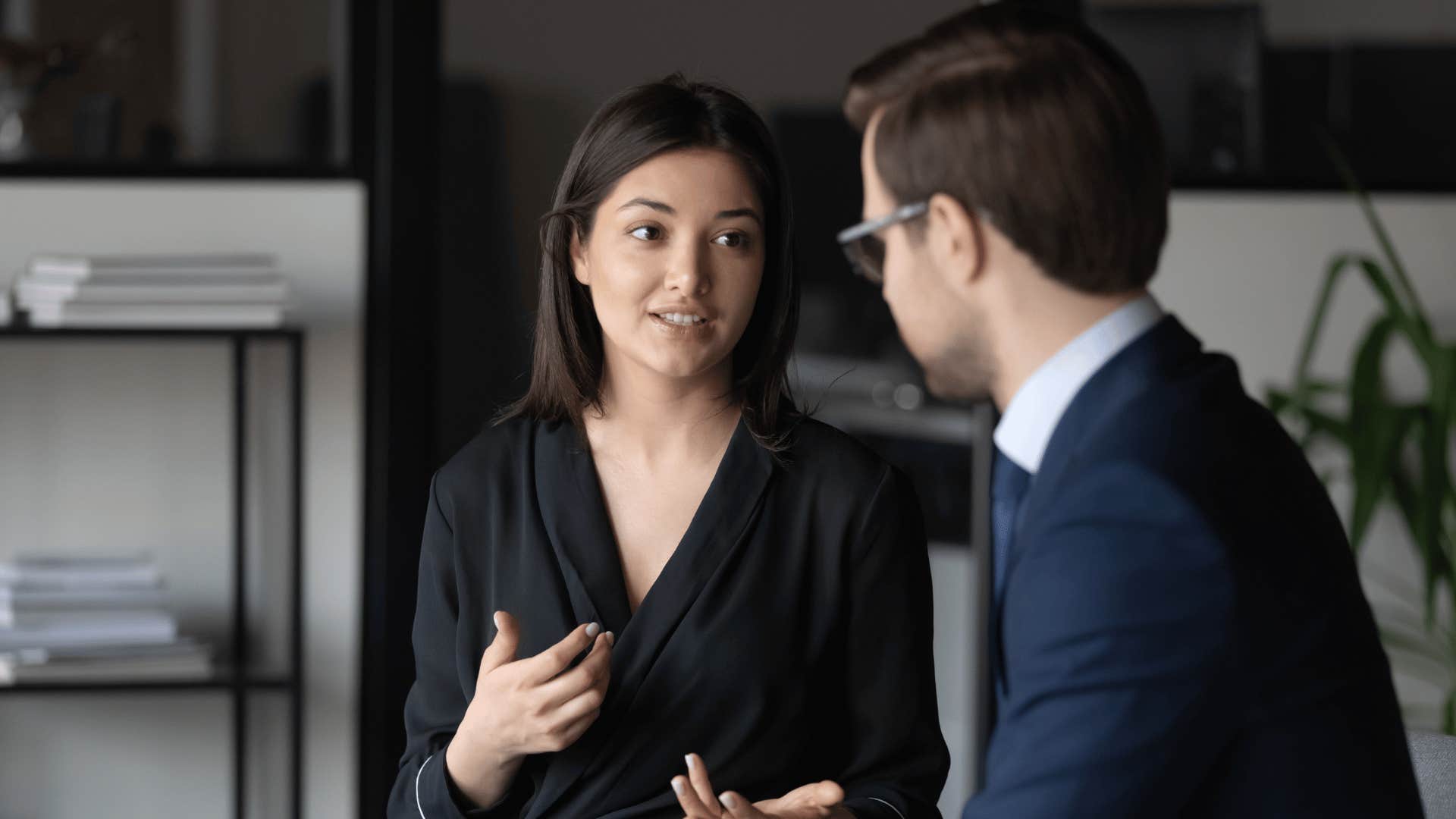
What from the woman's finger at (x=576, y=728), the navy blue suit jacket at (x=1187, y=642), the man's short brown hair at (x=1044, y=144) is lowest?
the woman's finger at (x=576, y=728)

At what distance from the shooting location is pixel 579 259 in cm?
143

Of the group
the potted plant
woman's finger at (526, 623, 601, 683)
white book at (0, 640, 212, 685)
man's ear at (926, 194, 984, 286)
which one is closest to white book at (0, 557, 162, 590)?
white book at (0, 640, 212, 685)

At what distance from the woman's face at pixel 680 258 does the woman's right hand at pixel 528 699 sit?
27 cm

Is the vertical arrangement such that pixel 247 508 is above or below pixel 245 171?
below

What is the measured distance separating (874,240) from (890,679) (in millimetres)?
456

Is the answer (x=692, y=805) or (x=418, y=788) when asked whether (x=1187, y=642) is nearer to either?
(x=692, y=805)

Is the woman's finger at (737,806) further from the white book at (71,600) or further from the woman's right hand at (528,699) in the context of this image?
the white book at (71,600)

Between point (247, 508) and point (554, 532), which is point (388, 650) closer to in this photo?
point (247, 508)

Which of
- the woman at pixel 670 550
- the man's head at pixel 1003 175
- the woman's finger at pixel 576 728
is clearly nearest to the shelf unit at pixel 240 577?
the woman at pixel 670 550

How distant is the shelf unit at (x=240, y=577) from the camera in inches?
94.6

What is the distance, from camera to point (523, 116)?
2.79 meters

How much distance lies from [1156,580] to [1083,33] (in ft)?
1.28

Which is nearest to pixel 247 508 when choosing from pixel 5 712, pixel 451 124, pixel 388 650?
pixel 388 650

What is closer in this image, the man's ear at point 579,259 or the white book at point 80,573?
the man's ear at point 579,259
